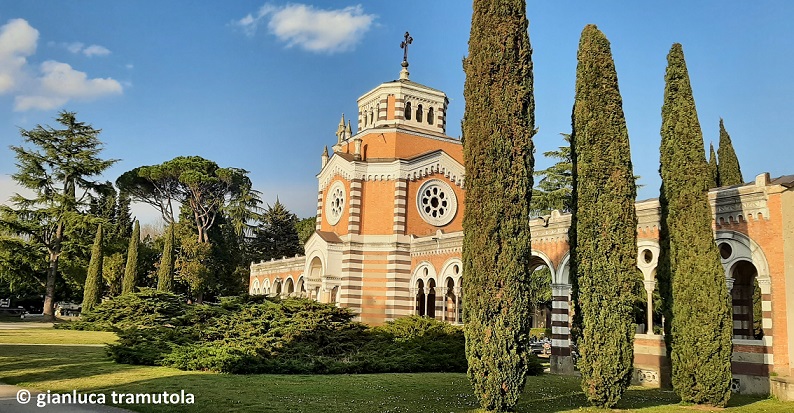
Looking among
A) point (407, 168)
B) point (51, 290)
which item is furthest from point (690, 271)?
point (51, 290)

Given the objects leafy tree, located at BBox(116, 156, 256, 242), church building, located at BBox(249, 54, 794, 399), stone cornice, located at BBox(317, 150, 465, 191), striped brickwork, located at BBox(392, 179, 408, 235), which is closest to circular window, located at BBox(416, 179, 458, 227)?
church building, located at BBox(249, 54, 794, 399)

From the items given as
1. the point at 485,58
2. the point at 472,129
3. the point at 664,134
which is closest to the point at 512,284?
the point at 472,129

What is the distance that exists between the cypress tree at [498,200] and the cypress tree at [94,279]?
35513 millimetres

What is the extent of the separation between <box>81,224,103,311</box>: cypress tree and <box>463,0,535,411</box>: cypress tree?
3551 centimetres

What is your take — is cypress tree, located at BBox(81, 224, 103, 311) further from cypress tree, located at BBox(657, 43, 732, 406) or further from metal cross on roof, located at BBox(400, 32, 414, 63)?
cypress tree, located at BBox(657, 43, 732, 406)

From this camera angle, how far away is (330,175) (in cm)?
3478

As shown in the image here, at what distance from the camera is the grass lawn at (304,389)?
12.0 metres

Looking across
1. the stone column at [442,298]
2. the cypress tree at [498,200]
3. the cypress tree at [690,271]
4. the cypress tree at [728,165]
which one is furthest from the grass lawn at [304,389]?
the cypress tree at [728,165]

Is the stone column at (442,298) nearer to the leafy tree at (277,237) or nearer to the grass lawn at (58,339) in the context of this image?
the grass lawn at (58,339)

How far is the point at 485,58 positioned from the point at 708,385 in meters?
8.28

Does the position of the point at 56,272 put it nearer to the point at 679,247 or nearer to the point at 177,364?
the point at 177,364

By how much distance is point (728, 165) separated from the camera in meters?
29.0

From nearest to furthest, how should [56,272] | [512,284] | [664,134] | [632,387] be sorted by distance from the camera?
[512,284]
[664,134]
[632,387]
[56,272]

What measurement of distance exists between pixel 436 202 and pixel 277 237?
36.5 meters
